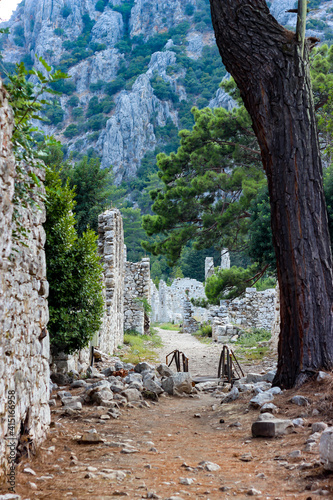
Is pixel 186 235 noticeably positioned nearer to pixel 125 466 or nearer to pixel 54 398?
pixel 54 398

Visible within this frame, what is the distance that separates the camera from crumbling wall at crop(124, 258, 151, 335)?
61.3ft

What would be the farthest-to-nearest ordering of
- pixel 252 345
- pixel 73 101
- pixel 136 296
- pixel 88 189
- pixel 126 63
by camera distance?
1. pixel 126 63
2. pixel 73 101
3. pixel 136 296
4. pixel 88 189
5. pixel 252 345

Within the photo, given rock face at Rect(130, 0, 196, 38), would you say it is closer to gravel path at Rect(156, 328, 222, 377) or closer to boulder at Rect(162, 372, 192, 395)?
gravel path at Rect(156, 328, 222, 377)

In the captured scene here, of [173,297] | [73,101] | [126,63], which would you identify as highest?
[126,63]

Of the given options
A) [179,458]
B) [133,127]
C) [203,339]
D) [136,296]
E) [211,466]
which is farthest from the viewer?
[133,127]

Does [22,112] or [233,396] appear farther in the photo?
[233,396]

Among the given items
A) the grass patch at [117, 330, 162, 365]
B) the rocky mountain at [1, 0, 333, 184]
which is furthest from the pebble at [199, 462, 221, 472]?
the rocky mountain at [1, 0, 333, 184]

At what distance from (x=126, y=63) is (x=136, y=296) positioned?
83422mm

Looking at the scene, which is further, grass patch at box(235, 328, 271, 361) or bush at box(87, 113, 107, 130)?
bush at box(87, 113, 107, 130)

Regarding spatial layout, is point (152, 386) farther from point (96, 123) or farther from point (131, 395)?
point (96, 123)

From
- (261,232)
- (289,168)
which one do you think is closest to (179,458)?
(289,168)

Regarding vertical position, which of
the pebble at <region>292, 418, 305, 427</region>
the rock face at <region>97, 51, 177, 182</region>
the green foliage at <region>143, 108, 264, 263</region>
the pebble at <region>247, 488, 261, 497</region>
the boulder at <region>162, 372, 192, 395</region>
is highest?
the rock face at <region>97, 51, 177, 182</region>

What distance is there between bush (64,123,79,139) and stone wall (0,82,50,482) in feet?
252

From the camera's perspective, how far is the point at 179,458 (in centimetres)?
387
